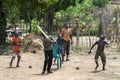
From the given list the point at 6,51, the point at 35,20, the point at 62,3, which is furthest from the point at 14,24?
the point at 6,51

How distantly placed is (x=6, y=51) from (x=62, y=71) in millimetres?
8487

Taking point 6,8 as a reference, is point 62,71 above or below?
below

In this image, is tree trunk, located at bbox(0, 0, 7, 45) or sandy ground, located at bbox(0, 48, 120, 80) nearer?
sandy ground, located at bbox(0, 48, 120, 80)

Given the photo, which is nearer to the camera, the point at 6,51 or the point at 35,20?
the point at 6,51

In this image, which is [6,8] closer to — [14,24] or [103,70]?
[14,24]

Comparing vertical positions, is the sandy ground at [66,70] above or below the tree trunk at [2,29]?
below

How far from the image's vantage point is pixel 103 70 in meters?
15.2

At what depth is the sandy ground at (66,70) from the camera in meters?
13.7

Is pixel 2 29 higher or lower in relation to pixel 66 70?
higher

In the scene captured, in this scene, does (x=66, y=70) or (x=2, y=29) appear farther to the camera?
(x=2, y=29)

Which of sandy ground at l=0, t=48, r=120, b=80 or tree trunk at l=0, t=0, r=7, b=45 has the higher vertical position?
tree trunk at l=0, t=0, r=7, b=45

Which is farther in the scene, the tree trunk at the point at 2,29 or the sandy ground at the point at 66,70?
the tree trunk at the point at 2,29

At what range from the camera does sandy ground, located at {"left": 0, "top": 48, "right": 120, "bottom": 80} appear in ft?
45.0

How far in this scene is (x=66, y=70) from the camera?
1538 cm
